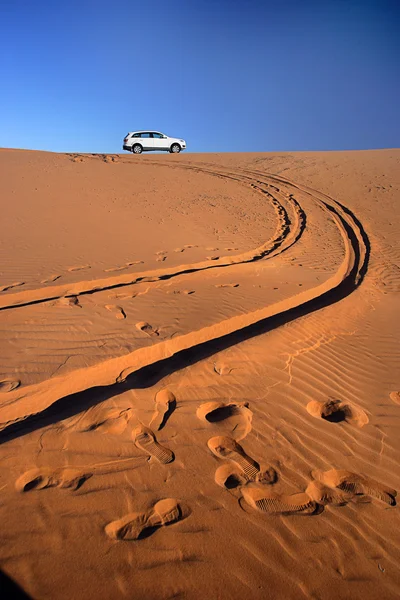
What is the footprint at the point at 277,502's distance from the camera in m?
2.21

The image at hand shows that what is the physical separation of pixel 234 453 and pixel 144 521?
33.7 inches

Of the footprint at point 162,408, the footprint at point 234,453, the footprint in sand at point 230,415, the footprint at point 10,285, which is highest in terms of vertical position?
the footprint at point 10,285

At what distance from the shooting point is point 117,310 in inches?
193

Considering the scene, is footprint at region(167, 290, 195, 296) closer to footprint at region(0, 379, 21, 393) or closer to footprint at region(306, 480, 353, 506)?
footprint at region(0, 379, 21, 393)

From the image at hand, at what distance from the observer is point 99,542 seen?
189cm

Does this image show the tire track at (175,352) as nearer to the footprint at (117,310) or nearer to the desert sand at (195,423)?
the desert sand at (195,423)

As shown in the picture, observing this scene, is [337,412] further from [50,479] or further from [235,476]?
[50,479]

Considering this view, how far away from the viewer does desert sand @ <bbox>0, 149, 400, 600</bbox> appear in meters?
1.86

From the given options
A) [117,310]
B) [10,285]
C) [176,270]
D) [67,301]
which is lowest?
[117,310]

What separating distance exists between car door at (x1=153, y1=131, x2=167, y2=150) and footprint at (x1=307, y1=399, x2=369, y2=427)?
21.4m

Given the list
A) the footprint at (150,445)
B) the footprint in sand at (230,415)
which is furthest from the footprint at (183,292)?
the footprint at (150,445)

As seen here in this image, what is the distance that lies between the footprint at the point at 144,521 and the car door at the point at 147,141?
22.3 m

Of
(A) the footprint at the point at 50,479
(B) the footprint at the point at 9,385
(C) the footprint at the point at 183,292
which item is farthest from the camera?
(C) the footprint at the point at 183,292

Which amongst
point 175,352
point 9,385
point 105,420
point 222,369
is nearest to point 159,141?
point 175,352
